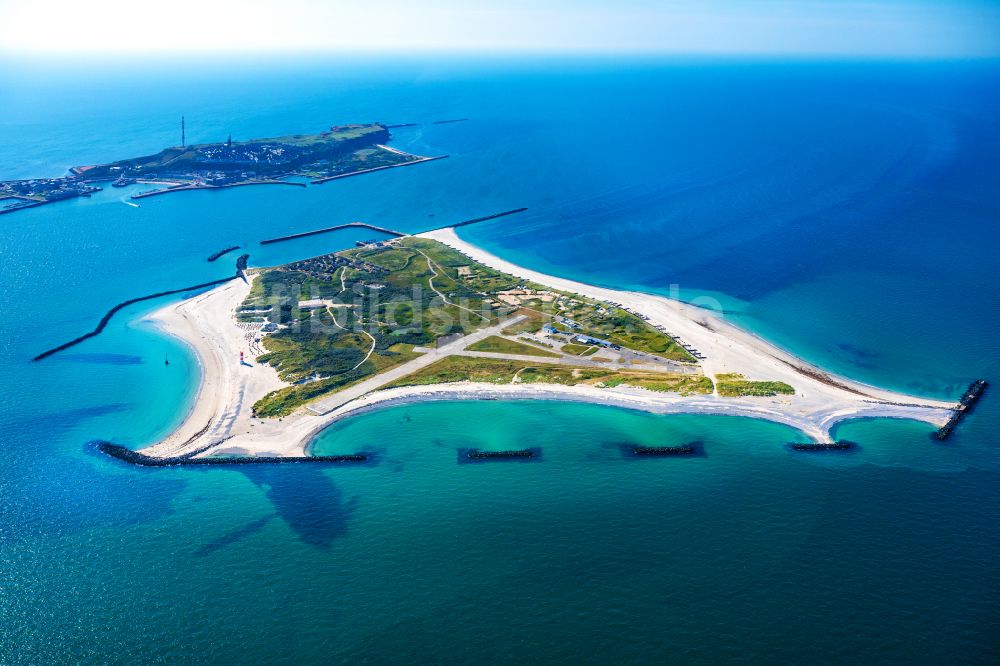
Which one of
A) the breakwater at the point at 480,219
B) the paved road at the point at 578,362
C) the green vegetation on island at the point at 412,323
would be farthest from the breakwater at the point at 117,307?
the paved road at the point at 578,362

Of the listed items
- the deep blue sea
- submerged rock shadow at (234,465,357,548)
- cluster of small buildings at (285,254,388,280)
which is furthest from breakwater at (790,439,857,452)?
cluster of small buildings at (285,254,388,280)

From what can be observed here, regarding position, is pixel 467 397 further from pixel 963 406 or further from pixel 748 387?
pixel 963 406

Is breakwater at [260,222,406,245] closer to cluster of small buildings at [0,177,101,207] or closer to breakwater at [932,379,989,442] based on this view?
cluster of small buildings at [0,177,101,207]

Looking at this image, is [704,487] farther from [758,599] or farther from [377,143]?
Answer: [377,143]

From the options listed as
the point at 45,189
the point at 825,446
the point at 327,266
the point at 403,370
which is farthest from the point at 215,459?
the point at 45,189

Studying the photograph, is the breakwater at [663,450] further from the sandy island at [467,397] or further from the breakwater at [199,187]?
the breakwater at [199,187]

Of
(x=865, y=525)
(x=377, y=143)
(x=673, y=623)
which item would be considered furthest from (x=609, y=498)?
(x=377, y=143)
